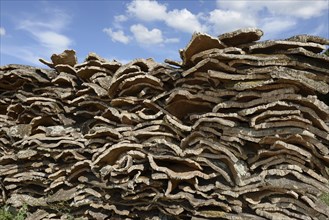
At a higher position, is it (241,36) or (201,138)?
(241,36)

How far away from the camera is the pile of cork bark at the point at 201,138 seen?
3.33 metres

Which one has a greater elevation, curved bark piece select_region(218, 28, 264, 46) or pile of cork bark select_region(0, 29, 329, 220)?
curved bark piece select_region(218, 28, 264, 46)

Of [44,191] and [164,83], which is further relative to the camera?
[44,191]

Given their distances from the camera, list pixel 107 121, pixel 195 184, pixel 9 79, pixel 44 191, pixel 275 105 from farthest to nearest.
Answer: pixel 9 79, pixel 44 191, pixel 107 121, pixel 195 184, pixel 275 105

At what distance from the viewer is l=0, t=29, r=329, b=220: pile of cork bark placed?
10.9ft

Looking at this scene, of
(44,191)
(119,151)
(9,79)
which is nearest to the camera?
(119,151)

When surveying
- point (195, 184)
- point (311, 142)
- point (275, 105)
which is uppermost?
point (275, 105)

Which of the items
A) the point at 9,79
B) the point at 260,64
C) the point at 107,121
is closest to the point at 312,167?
the point at 260,64

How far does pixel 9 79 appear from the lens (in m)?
5.45

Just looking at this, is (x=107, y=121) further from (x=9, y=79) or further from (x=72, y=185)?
(x=9, y=79)

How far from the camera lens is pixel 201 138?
3.58m

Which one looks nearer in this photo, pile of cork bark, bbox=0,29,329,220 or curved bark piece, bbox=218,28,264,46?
pile of cork bark, bbox=0,29,329,220

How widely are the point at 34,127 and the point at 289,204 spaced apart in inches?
142

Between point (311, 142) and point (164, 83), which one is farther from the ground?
point (164, 83)
